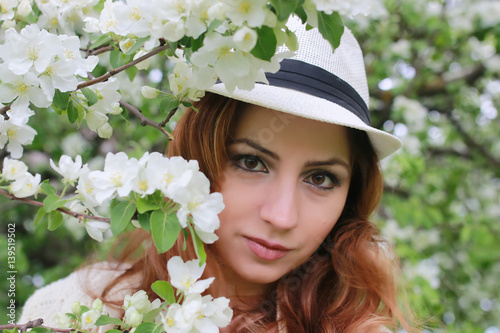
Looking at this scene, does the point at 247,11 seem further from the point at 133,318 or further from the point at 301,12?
the point at 133,318

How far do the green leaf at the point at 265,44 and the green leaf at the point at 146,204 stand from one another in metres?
0.26

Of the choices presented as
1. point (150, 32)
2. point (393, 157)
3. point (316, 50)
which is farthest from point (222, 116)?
point (393, 157)

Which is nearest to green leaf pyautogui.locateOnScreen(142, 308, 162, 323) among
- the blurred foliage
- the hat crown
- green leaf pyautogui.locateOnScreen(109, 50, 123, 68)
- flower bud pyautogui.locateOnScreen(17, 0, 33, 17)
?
green leaf pyautogui.locateOnScreen(109, 50, 123, 68)

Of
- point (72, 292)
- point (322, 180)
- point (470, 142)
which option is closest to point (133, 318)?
point (322, 180)

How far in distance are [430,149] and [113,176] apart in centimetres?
339

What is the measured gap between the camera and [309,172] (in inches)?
53.6

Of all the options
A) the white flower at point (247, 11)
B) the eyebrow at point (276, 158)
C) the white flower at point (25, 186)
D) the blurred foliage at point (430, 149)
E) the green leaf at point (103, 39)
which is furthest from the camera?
the blurred foliage at point (430, 149)

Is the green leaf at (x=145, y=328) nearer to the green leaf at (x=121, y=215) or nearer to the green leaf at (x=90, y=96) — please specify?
the green leaf at (x=121, y=215)

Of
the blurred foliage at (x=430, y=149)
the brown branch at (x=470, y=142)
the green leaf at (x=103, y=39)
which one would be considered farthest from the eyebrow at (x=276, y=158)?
the brown branch at (x=470, y=142)

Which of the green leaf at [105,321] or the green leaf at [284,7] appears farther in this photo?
the green leaf at [105,321]

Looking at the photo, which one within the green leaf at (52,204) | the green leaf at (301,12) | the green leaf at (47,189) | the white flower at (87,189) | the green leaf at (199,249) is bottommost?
the green leaf at (47,189)

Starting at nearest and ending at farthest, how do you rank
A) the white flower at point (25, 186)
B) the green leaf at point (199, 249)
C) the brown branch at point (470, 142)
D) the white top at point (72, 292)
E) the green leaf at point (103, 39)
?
1. the green leaf at point (199, 249)
2. the white flower at point (25, 186)
3. the green leaf at point (103, 39)
4. the white top at point (72, 292)
5. the brown branch at point (470, 142)

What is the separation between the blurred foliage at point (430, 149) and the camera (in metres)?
2.84

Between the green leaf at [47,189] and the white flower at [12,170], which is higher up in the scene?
the white flower at [12,170]
